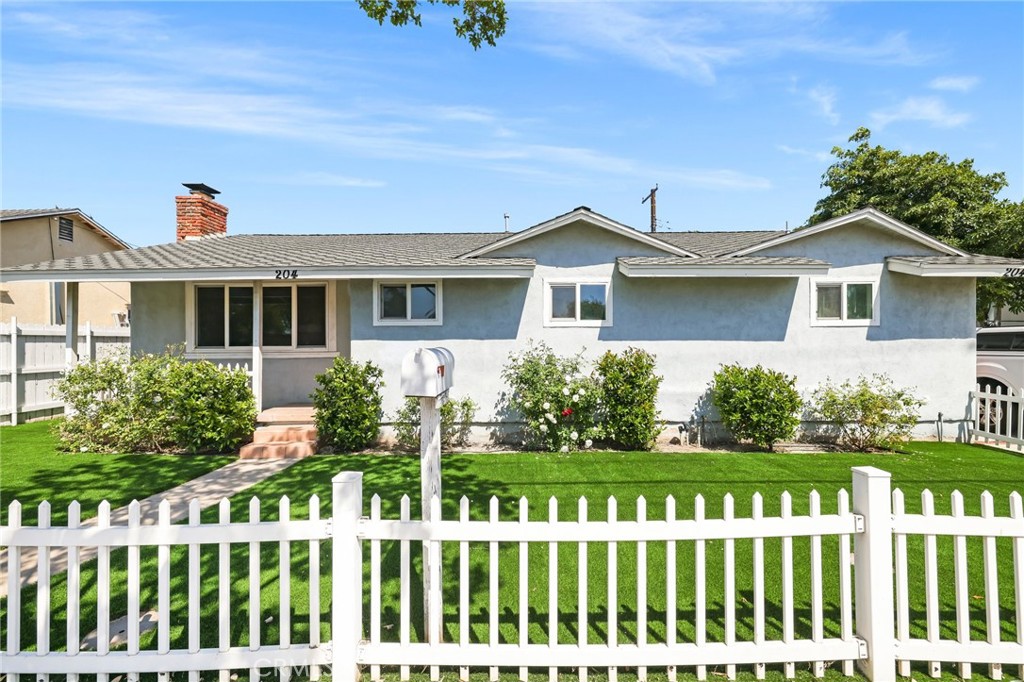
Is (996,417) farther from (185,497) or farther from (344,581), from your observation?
(185,497)

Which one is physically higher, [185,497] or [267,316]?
[267,316]

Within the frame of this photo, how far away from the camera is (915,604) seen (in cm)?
378

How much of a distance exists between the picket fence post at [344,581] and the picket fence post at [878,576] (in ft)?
9.09

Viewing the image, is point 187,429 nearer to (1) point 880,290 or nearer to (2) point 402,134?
(2) point 402,134

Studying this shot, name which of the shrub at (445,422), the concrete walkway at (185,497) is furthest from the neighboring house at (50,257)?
the shrub at (445,422)

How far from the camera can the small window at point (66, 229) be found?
750 inches

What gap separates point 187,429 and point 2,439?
4.04 metres

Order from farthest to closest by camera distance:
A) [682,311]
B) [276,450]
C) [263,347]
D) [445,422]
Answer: [263,347], [682,311], [445,422], [276,450]

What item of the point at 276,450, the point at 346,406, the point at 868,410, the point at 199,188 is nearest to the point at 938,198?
the point at 868,410

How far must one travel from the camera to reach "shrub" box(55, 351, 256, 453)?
884 cm

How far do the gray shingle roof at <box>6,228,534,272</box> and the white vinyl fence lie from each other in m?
1.93

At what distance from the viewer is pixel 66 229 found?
762 inches

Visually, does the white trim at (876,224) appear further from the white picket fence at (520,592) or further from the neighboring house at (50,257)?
the neighboring house at (50,257)

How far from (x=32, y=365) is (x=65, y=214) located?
10214 mm
